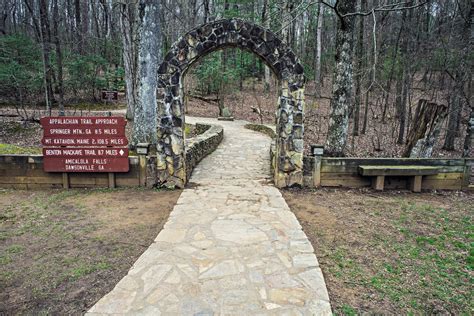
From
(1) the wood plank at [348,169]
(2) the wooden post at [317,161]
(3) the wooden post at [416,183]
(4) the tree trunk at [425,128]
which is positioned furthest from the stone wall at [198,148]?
(4) the tree trunk at [425,128]

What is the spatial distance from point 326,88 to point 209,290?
23.5 m

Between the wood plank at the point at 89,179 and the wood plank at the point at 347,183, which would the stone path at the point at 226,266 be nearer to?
the wood plank at the point at 347,183

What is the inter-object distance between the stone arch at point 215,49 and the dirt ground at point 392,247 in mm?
959

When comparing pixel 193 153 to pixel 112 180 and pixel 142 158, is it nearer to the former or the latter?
pixel 142 158

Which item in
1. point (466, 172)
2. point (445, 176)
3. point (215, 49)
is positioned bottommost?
point (445, 176)

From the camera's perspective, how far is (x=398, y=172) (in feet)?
21.2

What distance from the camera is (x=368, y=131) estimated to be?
47.2 ft

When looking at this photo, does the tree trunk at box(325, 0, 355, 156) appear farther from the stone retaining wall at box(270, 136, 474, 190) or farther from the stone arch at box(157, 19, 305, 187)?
the stone arch at box(157, 19, 305, 187)

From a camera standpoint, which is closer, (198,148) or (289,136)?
(289,136)

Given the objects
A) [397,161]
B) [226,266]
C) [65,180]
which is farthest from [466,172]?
[65,180]

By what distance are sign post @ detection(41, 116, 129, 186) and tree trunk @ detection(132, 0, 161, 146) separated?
108 inches

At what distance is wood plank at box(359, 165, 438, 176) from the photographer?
6.47 metres

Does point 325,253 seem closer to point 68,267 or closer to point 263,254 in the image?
point 263,254

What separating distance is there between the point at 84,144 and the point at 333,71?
6.62 meters
